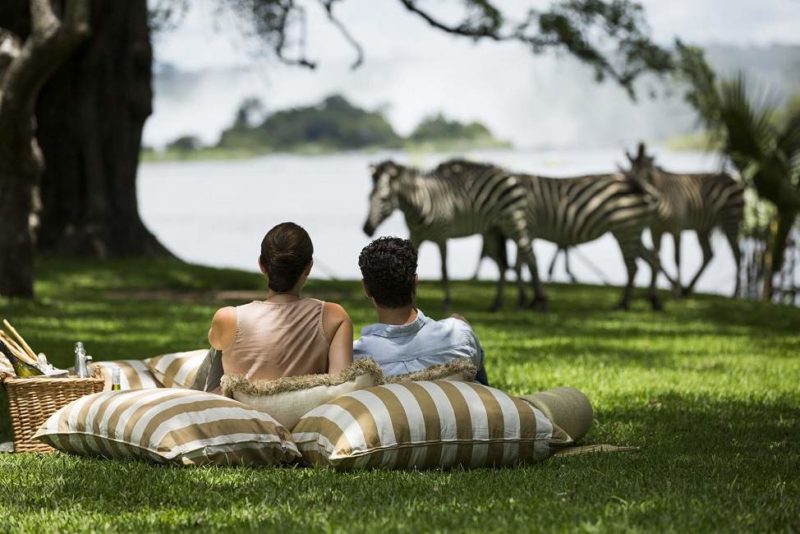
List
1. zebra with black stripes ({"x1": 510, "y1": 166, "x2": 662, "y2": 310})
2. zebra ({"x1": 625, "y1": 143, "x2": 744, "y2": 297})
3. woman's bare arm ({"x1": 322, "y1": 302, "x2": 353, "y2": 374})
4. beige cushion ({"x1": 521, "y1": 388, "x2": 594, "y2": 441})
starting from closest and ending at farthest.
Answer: woman's bare arm ({"x1": 322, "y1": 302, "x2": 353, "y2": 374}), beige cushion ({"x1": 521, "y1": 388, "x2": 594, "y2": 441}), zebra with black stripes ({"x1": 510, "y1": 166, "x2": 662, "y2": 310}), zebra ({"x1": 625, "y1": 143, "x2": 744, "y2": 297})

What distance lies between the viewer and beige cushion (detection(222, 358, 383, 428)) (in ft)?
19.6

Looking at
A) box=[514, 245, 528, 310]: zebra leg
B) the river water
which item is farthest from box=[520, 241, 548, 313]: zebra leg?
the river water

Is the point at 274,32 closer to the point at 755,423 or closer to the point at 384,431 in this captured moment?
the point at 755,423

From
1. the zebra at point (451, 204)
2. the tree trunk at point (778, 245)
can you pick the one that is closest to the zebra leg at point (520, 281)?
the zebra at point (451, 204)

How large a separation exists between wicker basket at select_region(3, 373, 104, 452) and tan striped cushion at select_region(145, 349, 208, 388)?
70 centimetres

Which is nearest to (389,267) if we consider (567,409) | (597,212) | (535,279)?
(567,409)

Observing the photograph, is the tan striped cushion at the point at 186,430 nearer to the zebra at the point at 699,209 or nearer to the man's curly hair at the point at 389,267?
the man's curly hair at the point at 389,267

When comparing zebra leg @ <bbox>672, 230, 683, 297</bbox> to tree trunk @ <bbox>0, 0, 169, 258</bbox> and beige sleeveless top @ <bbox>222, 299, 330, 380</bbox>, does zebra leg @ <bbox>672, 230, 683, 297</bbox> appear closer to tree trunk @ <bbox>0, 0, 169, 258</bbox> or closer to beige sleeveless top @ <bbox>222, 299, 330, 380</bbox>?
tree trunk @ <bbox>0, 0, 169, 258</bbox>

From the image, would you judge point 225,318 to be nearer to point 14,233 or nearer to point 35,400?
point 35,400

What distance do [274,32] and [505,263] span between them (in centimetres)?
836

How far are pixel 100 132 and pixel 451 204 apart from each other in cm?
920

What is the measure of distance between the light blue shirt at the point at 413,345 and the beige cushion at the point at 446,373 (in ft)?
0.18

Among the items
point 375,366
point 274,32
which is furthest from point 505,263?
point 375,366

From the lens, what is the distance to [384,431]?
18.4 ft
